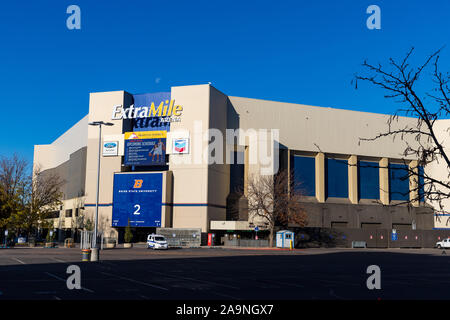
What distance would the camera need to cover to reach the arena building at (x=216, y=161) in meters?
77.4

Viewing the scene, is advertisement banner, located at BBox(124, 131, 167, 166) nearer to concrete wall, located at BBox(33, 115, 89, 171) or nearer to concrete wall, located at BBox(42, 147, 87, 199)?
concrete wall, located at BBox(42, 147, 87, 199)

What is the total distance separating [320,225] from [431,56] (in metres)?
79.6

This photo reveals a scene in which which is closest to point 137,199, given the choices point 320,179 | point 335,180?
point 320,179

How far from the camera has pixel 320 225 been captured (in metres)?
83.6

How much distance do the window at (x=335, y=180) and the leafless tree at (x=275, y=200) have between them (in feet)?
34.3

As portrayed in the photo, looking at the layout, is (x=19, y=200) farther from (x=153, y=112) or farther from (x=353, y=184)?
(x=353, y=184)

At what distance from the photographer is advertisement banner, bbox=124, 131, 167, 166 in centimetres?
7888

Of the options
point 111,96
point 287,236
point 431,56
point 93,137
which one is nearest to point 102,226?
point 93,137

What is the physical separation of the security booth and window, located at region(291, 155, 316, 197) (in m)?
19.8

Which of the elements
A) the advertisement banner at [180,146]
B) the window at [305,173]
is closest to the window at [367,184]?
the window at [305,173]

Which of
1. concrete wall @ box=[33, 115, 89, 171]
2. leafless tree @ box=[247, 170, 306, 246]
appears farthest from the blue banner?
concrete wall @ box=[33, 115, 89, 171]

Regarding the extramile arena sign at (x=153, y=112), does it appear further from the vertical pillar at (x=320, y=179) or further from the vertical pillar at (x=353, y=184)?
the vertical pillar at (x=353, y=184)

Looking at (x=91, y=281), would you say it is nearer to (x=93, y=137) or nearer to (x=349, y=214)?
(x=93, y=137)

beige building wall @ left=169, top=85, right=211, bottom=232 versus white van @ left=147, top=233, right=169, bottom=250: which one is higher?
beige building wall @ left=169, top=85, right=211, bottom=232
